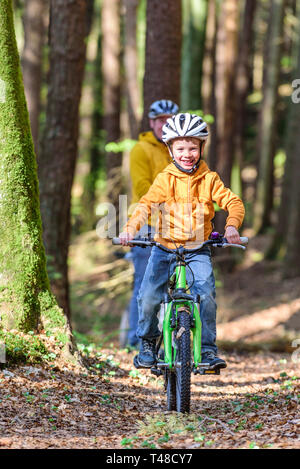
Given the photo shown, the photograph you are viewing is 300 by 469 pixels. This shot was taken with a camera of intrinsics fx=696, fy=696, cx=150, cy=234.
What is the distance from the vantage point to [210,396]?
24.9 ft

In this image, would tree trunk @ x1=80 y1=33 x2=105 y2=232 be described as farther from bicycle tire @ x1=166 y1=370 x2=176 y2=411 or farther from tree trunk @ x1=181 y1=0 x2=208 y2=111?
bicycle tire @ x1=166 y1=370 x2=176 y2=411

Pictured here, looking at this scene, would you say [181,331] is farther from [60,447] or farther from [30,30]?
[30,30]

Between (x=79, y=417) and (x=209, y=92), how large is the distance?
20091 millimetres

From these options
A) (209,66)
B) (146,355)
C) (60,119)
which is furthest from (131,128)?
(146,355)

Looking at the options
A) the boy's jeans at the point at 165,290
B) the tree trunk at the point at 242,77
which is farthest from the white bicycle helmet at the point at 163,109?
the tree trunk at the point at 242,77

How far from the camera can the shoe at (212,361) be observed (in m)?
6.19

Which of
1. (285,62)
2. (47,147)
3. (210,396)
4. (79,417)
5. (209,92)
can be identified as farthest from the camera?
(285,62)

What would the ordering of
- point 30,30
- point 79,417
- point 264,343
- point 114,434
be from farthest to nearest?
point 30,30 < point 264,343 < point 79,417 < point 114,434

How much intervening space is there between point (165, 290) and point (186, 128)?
153cm

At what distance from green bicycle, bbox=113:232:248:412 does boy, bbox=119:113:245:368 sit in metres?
0.13

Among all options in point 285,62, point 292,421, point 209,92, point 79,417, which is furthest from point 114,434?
point 285,62

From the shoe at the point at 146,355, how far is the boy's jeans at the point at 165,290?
0.23ft

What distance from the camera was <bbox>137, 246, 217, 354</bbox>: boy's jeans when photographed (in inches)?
250

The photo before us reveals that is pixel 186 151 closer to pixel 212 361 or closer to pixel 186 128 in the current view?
pixel 186 128
